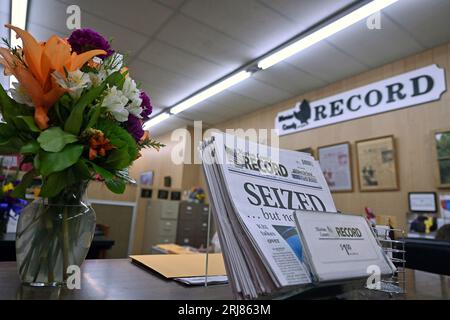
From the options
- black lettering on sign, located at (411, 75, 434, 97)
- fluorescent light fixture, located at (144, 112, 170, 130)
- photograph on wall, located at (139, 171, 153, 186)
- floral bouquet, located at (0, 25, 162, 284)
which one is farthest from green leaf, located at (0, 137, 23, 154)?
photograph on wall, located at (139, 171, 153, 186)

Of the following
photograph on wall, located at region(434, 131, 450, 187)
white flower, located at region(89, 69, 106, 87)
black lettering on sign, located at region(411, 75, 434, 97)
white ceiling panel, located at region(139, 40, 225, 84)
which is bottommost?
white flower, located at region(89, 69, 106, 87)

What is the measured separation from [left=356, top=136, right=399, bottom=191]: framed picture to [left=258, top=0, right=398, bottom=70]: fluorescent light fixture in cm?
125

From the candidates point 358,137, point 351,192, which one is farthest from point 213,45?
point 351,192

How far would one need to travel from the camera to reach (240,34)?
9.05 ft

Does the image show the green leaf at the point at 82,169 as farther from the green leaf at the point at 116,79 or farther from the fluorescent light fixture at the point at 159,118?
the fluorescent light fixture at the point at 159,118

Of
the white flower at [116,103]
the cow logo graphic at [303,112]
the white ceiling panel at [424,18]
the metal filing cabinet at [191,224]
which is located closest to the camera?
the white flower at [116,103]

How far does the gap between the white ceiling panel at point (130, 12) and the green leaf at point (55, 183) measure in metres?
2.35

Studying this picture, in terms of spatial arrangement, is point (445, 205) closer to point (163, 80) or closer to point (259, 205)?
point (259, 205)

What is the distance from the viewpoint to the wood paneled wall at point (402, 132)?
2.76 metres

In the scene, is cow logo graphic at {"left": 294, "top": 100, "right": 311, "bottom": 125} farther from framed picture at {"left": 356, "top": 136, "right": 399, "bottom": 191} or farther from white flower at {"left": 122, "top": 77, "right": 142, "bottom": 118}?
white flower at {"left": 122, "top": 77, "right": 142, "bottom": 118}

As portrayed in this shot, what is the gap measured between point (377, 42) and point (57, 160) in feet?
10.3

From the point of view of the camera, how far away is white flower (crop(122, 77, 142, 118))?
53cm

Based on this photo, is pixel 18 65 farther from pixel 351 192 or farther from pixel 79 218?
pixel 351 192

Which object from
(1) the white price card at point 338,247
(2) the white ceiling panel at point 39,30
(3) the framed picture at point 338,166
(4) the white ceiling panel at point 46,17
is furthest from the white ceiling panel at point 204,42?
(1) the white price card at point 338,247
